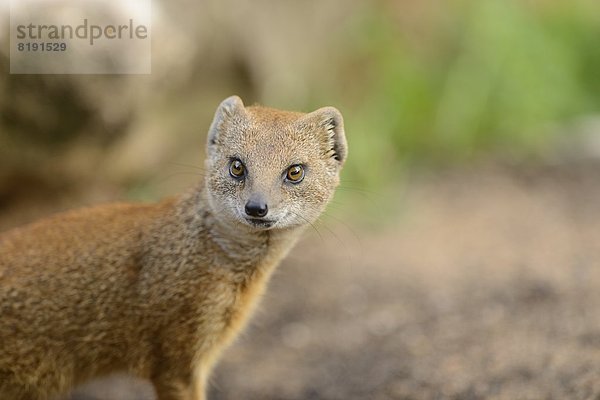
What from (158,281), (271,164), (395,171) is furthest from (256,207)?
(395,171)

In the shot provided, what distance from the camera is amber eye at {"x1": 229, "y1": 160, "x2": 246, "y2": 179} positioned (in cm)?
391

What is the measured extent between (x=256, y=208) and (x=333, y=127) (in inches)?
29.1

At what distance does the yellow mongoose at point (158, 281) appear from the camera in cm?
410

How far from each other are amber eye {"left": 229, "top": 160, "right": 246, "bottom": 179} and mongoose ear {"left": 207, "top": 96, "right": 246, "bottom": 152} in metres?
0.25

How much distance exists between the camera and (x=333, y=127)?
4.15m

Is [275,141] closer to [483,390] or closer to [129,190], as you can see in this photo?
[483,390]

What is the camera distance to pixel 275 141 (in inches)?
155

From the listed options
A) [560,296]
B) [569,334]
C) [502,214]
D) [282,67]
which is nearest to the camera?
[569,334]

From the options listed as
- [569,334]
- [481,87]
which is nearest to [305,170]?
[569,334]

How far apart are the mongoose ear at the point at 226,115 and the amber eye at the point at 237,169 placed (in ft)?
0.83

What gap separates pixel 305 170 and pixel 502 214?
4.29 m

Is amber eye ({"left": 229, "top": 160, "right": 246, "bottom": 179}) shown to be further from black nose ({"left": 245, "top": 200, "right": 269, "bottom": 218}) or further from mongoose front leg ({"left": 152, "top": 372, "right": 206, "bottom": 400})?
Answer: mongoose front leg ({"left": 152, "top": 372, "right": 206, "bottom": 400})

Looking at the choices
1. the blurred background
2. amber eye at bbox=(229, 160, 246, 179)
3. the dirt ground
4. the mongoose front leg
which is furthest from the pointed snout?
the mongoose front leg

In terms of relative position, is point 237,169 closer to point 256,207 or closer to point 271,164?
point 271,164
